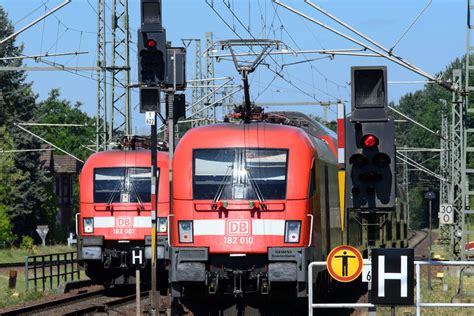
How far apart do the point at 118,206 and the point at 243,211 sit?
8.18 metres

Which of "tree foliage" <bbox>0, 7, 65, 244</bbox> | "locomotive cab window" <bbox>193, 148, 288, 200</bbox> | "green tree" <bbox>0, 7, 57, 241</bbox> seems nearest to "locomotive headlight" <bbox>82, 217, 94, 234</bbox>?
"locomotive cab window" <bbox>193, 148, 288, 200</bbox>

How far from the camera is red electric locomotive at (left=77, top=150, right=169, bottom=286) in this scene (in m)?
27.0

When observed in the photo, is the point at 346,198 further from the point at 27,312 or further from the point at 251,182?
the point at 27,312

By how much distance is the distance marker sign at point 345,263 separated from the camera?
15.5m

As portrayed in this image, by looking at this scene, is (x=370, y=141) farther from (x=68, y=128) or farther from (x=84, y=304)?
(x=68, y=128)

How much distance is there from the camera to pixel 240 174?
1952 cm

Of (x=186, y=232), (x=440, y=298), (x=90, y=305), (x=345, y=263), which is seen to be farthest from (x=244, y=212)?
(x=440, y=298)

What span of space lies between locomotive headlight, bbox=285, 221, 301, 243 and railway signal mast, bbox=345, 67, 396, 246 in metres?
4.31

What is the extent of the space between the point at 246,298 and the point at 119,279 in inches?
348

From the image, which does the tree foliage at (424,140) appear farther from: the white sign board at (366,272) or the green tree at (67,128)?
the white sign board at (366,272)

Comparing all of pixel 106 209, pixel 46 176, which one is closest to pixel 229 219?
pixel 106 209

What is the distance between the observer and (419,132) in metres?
134

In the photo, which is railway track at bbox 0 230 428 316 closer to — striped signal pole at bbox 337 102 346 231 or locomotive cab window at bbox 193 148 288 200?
locomotive cab window at bbox 193 148 288 200

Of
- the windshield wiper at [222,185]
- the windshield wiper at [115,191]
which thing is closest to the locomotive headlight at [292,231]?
the windshield wiper at [222,185]
